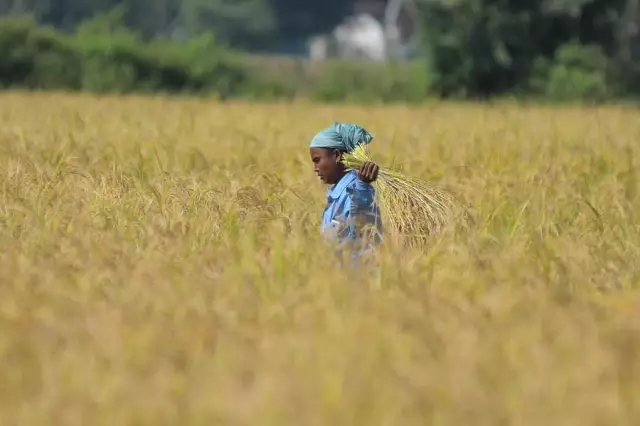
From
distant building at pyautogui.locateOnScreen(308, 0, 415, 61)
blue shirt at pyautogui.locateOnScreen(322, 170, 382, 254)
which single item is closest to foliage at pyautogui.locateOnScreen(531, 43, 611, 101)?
blue shirt at pyautogui.locateOnScreen(322, 170, 382, 254)

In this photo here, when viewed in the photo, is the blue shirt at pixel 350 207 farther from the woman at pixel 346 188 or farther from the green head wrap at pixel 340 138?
the green head wrap at pixel 340 138

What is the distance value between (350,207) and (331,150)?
1.16 feet

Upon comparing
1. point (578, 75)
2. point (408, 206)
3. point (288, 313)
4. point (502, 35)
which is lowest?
A: point (288, 313)

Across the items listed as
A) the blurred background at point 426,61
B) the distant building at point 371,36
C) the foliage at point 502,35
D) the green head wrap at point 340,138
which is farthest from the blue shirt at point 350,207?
the distant building at point 371,36

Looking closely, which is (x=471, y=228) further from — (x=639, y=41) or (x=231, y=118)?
(x=639, y=41)

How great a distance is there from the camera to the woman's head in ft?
17.9

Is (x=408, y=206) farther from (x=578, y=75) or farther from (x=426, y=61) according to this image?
(x=426, y=61)

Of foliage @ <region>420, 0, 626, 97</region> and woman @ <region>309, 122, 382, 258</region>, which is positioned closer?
woman @ <region>309, 122, 382, 258</region>

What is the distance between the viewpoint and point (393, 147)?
35.4 feet

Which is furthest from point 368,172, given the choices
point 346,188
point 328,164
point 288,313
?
point 288,313

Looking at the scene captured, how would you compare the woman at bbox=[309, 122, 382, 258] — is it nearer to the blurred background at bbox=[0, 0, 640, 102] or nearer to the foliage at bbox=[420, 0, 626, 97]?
the blurred background at bbox=[0, 0, 640, 102]

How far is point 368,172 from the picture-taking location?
205 inches

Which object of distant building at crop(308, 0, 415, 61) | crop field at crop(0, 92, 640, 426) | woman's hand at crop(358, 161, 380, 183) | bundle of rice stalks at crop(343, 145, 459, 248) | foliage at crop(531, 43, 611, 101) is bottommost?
crop field at crop(0, 92, 640, 426)

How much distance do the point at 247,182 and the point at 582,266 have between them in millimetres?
2850
